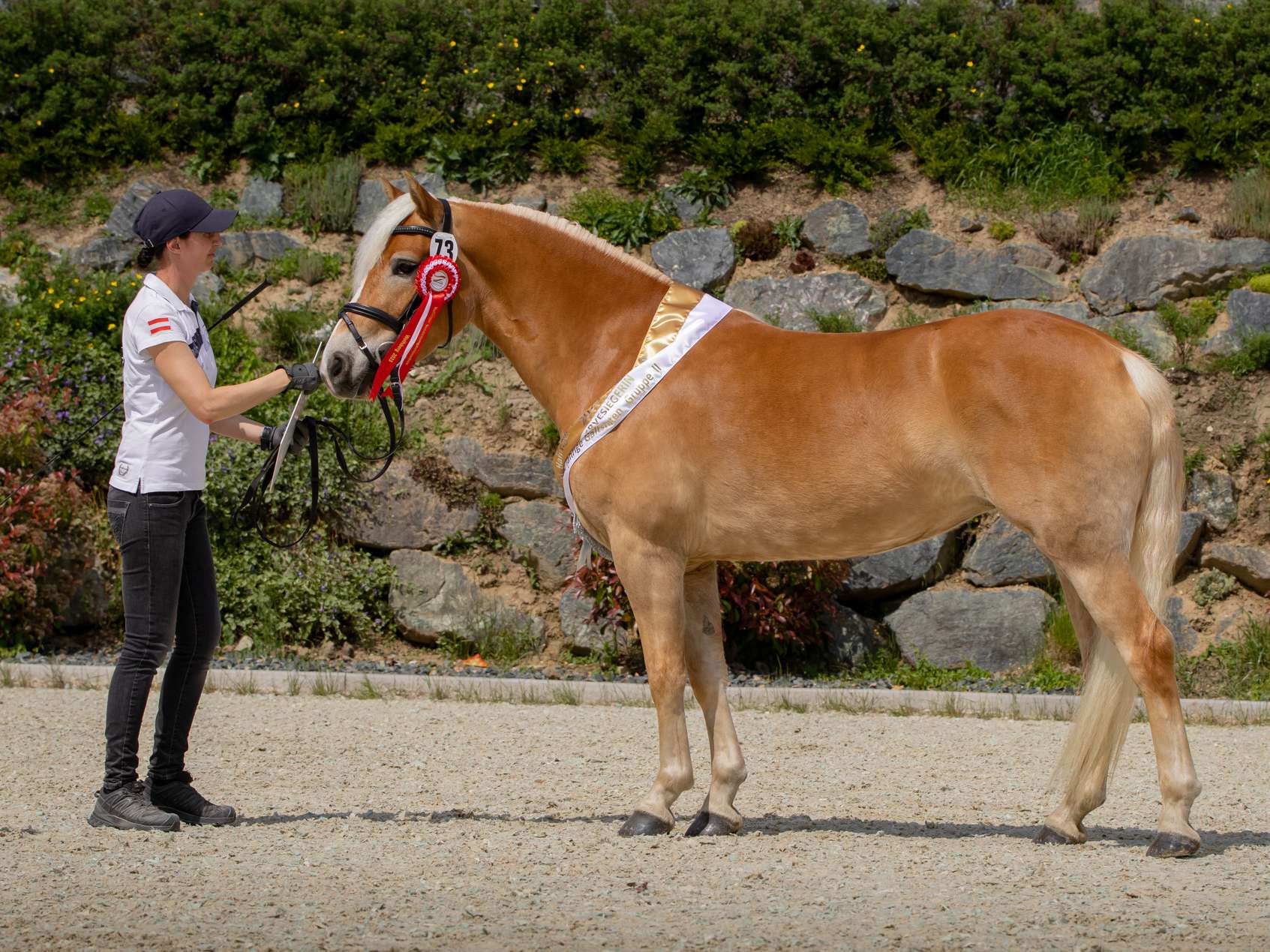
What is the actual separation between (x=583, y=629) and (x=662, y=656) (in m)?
4.39

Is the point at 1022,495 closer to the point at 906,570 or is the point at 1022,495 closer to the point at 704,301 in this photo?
the point at 704,301

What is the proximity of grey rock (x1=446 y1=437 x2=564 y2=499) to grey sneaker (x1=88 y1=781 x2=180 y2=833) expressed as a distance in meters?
5.20

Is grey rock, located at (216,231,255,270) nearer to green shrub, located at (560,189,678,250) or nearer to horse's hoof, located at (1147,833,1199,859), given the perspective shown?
green shrub, located at (560,189,678,250)

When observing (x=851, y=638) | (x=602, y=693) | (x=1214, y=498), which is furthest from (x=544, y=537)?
(x=1214, y=498)

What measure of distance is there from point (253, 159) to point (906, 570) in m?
7.81

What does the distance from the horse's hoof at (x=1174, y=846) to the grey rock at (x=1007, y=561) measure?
4669mm

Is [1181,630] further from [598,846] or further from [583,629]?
[598,846]

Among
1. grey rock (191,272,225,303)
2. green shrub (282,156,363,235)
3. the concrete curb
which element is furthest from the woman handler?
green shrub (282,156,363,235)

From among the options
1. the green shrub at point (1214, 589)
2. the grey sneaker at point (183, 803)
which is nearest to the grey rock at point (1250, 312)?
the green shrub at point (1214, 589)

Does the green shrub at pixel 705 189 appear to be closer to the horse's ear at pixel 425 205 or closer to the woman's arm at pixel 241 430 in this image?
the horse's ear at pixel 425 205

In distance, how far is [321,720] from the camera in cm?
666

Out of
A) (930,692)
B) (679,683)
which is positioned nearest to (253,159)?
(930,692)

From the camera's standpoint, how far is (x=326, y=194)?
39.1 feet

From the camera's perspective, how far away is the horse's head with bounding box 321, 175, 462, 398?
4.43m
